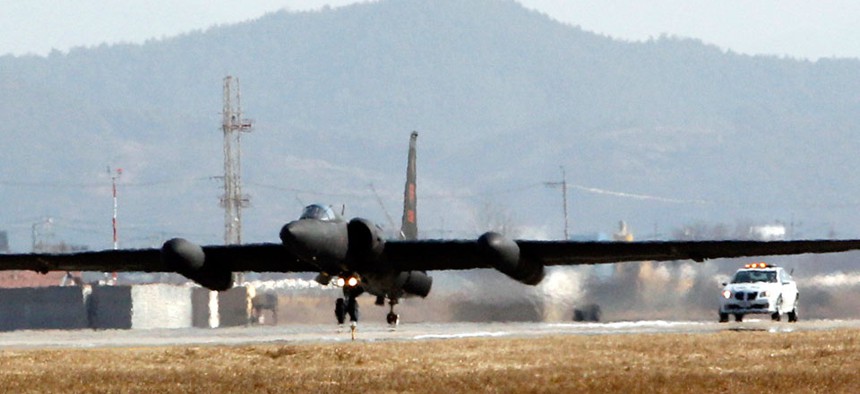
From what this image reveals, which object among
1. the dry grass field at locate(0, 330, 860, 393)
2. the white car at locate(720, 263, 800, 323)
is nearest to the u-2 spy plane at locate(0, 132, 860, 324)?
the dry grass field at locate(0, 330, 860, 393)

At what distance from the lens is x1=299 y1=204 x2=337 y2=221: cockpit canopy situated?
43.7 meters

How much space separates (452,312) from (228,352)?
23585mm

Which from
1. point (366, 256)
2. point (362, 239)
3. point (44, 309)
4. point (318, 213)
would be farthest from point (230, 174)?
point (318, 213)

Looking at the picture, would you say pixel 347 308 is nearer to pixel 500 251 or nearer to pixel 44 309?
pixel 500 251

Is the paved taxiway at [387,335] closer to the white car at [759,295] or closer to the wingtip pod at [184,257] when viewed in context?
the wingtip pod at [184,257]

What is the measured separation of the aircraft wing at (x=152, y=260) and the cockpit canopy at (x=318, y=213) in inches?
74.7

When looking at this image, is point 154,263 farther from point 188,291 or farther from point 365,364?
point 188,291

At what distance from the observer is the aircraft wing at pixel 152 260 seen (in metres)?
46.5

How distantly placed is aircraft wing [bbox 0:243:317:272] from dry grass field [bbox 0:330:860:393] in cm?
940

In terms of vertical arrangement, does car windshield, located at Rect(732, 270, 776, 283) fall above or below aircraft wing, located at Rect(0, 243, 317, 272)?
below

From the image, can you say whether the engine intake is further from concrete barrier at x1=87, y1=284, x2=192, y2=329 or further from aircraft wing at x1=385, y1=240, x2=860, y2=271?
concrete barrier at x1=87, y1=284, x2=192, y2=329

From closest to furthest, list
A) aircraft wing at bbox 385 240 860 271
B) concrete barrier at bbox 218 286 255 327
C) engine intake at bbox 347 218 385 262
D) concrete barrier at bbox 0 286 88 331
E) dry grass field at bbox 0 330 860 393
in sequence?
dry grass field at bbox 0 330 860 393, aircraft wing at bbox 385 240 860 271, engine intake at bbox 347 218 385 262, concrete barrier at bbox 0 286 88 331, concrete barrier at bbox 218 286 255 327

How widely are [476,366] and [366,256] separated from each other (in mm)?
15441

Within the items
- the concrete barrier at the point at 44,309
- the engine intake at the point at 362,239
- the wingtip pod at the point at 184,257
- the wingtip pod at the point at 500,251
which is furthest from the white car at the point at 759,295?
the concrete barrier at the point at 44,309
